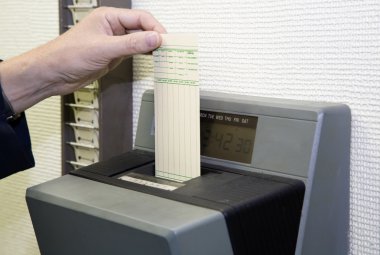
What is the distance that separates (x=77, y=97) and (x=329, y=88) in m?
0.42

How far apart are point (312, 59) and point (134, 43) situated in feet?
0.71

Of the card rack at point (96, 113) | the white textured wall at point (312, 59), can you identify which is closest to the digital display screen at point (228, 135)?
the white textured wall at point (312, 59)

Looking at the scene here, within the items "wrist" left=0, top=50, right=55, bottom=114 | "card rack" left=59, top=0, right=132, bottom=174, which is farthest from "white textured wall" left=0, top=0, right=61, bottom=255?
"wrist" left=0, top=50, right=55, bottom=114

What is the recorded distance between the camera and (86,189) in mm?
597

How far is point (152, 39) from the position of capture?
609mm

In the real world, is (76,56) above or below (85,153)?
above

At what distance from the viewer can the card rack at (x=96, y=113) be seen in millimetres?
822

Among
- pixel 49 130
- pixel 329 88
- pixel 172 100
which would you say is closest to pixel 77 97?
pixel 49 130

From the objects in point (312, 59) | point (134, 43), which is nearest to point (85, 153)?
point (134, 43)

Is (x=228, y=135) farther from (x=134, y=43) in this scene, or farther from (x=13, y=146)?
(x=13, y=146)

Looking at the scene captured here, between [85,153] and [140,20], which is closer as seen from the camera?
[140,20]

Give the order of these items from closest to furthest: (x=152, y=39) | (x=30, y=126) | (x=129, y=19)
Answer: (x=152, y=39) < (x=129, y=19) < (x=30, y=126)

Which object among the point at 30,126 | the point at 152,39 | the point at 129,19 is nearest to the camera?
the point at 152,39

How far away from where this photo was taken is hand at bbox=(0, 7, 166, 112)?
0.65 metres
